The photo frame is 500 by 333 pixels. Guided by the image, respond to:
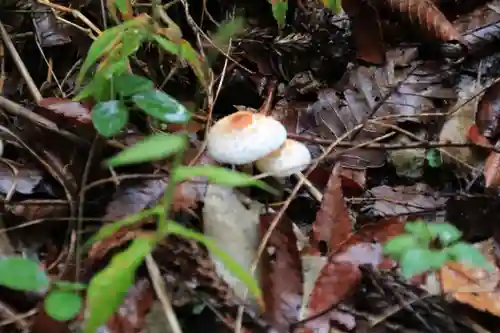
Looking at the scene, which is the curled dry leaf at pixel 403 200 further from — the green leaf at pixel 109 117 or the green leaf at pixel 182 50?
the green leaf at pixel 109 117

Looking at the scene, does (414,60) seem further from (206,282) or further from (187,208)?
(206,282)

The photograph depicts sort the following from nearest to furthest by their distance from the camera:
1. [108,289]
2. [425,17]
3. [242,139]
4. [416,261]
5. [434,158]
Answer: [108,289]
[416,261]
[242,139]
[434,158]
[425,17]

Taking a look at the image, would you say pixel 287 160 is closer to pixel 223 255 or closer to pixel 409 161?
pixel 409 161

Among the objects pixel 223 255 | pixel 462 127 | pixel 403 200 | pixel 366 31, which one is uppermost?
pixel 223 255

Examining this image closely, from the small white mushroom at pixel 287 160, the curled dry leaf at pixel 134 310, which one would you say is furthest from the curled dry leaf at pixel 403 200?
the curled dry leaf at pixel 134 310

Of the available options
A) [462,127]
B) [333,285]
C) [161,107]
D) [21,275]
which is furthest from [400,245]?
[462,127]

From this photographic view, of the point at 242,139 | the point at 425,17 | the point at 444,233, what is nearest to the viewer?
the point at 444,233
